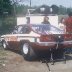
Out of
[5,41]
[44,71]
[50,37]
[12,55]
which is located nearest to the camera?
[44,71]

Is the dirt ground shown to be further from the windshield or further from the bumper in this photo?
the windshield

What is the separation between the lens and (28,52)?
11055mm

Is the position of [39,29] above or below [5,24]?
above

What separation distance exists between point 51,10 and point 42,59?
72.5 ft

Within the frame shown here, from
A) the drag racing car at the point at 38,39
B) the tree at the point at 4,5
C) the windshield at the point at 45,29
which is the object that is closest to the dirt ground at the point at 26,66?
the drag racing car at the point at 38,39

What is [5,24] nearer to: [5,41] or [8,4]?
[8,4]

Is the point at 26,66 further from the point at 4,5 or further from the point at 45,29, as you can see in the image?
the point at 4,5

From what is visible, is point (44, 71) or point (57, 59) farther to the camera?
point (57, 59)

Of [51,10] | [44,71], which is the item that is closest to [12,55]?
[44,71]

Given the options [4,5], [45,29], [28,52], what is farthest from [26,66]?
[4,5]

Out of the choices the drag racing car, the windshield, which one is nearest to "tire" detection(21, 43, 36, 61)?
the drag racing car

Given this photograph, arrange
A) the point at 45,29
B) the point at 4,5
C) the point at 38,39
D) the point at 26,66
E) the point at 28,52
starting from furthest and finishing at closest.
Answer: the point at 4,5
the point at 45,29
the point at 28,52
the point at 38,39
the point at 26,66

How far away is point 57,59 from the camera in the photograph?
444 inches

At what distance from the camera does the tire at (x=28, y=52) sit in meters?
11.0
